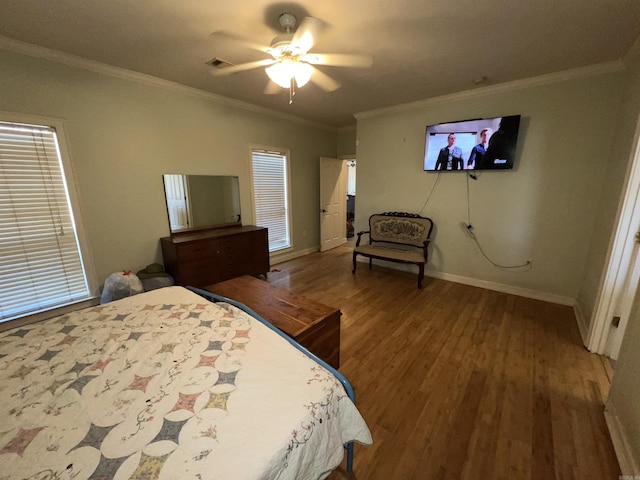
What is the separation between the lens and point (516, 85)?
9.55 feet

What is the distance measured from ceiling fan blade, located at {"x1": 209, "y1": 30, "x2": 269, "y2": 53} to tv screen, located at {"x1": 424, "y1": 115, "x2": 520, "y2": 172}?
2.45 m

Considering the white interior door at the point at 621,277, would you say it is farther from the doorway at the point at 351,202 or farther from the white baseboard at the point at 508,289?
the doorway at the point at 351,202

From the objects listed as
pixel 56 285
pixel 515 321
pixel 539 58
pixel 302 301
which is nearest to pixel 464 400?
pixel 302 301

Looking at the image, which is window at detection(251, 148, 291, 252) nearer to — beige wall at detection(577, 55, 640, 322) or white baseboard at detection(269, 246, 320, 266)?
white baseboard at detection(269, 246, 320, 266)

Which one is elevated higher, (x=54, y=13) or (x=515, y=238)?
(x=54, y=13)

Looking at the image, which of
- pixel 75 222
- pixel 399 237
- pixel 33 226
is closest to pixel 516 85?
pixel 399 237

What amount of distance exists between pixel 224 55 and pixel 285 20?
885 millimetres

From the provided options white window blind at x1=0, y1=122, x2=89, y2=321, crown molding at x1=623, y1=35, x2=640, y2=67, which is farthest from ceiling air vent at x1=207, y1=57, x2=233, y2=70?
crown molding at x1=623, y1=35, x2=640, y2=67

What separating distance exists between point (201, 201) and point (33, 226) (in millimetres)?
1615

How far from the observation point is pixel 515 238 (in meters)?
3.18

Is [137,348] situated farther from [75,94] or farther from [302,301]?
[75,94]

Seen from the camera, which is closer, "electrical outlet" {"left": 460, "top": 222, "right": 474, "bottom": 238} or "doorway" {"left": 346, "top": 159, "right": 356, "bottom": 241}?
"electrical outlet" {"left": 460, "top": 222, "right": 474, "bottom": 238}

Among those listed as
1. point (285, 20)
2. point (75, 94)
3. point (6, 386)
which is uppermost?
point (285, 20)

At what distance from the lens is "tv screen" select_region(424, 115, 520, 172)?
2.99 metres
